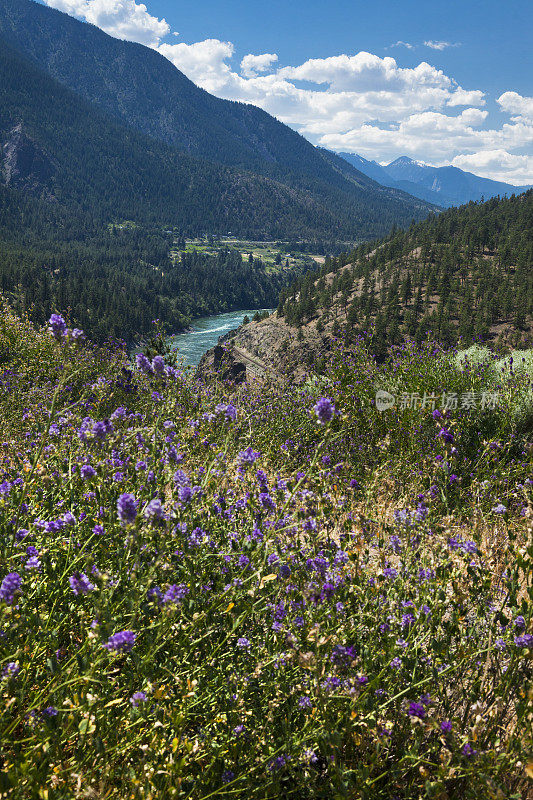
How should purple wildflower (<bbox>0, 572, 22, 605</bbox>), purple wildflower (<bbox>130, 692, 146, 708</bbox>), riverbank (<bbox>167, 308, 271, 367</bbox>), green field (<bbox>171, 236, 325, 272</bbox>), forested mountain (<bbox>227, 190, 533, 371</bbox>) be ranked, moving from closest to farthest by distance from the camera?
purple wildflower (<bbox>0, 572, 22, 605</bbox>)
purple wildflower (<bbox>130, 692, 146, 708</bbox>)
forested mountain (<bbox>227, 190, 533, 371</bbox>)
riverbank (<bbox>167, 308, 271, 367</bbox>)
green field (<bbox>171, 236, 325, 272</bbox>)

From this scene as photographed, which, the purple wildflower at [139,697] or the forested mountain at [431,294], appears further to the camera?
the forested mountain at [431,294]

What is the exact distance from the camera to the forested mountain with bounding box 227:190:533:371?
25219 mm

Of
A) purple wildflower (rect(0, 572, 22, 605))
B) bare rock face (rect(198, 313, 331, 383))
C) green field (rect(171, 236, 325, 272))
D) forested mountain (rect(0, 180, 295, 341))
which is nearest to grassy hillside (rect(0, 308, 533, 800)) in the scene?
purple wildflower (rect(0, 572, 22, 605))

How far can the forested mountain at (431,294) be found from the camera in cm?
2522

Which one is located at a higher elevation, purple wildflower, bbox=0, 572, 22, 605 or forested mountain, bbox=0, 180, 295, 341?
forested mountain, bbox=0, 180, 295, 341

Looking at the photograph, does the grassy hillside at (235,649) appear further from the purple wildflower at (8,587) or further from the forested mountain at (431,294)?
the forested mountain at (431,294)

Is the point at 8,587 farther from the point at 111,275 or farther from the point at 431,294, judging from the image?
the point at 111,275

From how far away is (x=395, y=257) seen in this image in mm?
41469

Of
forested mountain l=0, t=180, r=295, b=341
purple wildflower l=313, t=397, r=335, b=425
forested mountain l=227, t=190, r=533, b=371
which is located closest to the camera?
purple wildflower l=313, t=397, r=335, b=425

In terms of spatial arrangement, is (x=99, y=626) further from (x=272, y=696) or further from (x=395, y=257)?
(x=395, y=257)

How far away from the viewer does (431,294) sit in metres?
31.5

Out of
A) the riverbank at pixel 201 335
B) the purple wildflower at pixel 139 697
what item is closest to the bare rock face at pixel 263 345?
the riverbank at pixel 201 335

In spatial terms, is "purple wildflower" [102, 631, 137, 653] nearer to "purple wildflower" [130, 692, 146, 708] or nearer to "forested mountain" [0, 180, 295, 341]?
"purple wildflower" [130, 692, 146, 708]

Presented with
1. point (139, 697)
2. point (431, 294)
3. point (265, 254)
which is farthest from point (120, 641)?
point (265, 254)
